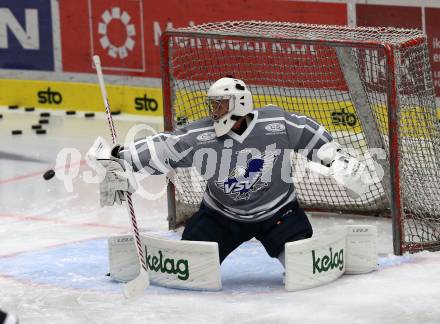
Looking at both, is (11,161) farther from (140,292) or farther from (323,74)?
(140,292)

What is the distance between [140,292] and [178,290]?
0.59 ft

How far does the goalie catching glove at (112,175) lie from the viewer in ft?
21.8

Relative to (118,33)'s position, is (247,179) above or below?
below

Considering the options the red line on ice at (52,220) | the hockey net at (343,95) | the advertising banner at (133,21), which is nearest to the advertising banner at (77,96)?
the advertising banner at (133,21)

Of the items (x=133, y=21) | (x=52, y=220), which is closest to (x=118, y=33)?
(x=133, y=21)

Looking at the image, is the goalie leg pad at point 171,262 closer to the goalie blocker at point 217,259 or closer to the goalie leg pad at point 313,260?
the goalie blocker at point 217,259

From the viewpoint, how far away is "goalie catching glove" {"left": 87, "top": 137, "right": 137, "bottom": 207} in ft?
21.8

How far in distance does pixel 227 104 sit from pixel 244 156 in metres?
0.26

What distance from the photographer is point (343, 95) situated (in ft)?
26.6

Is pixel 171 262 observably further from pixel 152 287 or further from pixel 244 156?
pixel 244 156

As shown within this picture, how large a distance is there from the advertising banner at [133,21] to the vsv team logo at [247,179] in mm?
4016

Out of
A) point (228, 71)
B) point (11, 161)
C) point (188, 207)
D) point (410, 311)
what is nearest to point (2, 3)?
point (11, 161)

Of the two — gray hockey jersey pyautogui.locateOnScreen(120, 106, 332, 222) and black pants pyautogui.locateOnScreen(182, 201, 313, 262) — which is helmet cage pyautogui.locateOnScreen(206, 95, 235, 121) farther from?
black pants pyautogui.locateOnScreen(182, 201, 313, 262)

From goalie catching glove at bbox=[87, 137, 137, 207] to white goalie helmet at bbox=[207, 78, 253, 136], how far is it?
18.6 inches
